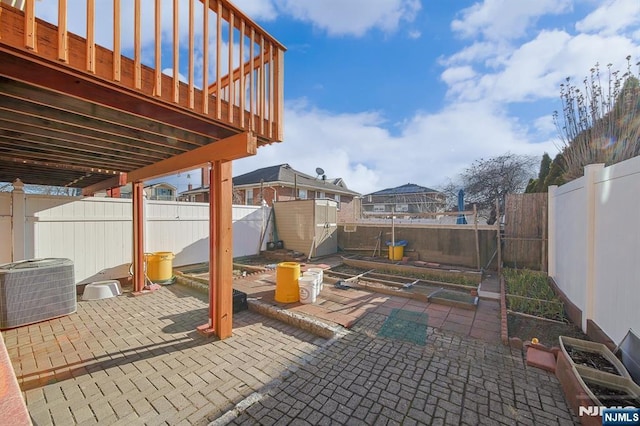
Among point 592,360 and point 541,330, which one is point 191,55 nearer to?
point 592,360

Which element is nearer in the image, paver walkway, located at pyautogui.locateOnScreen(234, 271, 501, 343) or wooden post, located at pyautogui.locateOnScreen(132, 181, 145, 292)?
paver walkway, located at pyautogui.locateOnScreen(234, 271, 501, 343)

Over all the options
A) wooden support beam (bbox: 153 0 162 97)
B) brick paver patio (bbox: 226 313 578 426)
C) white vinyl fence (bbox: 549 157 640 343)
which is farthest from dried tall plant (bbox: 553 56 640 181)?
wooden support beam (bbox: 153 0 162 97)

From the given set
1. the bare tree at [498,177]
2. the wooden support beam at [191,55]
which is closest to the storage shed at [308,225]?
the wooden support beam at [191,55]

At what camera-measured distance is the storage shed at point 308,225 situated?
31.0ft

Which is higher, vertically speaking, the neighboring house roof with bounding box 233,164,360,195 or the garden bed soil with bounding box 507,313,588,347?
the neighboring house roof with bounding box 233,164,360,195

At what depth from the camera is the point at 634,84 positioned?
4176 mm

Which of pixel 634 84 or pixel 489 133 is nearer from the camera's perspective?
pixel 634 84

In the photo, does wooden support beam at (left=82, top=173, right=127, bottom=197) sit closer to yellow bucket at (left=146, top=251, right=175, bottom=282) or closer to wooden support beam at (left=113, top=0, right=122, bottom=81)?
yellow bucket at (left=146, top=251, right=175, bottom=282)

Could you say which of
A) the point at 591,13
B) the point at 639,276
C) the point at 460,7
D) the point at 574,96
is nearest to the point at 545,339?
the point at 639,276

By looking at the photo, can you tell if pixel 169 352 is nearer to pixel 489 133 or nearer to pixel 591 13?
pixel 591 13

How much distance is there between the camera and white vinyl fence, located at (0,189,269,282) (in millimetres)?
4867

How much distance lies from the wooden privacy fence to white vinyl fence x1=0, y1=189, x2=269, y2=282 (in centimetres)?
903

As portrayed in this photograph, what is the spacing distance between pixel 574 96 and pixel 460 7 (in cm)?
292

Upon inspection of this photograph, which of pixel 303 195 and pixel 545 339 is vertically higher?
pixel 303 195
